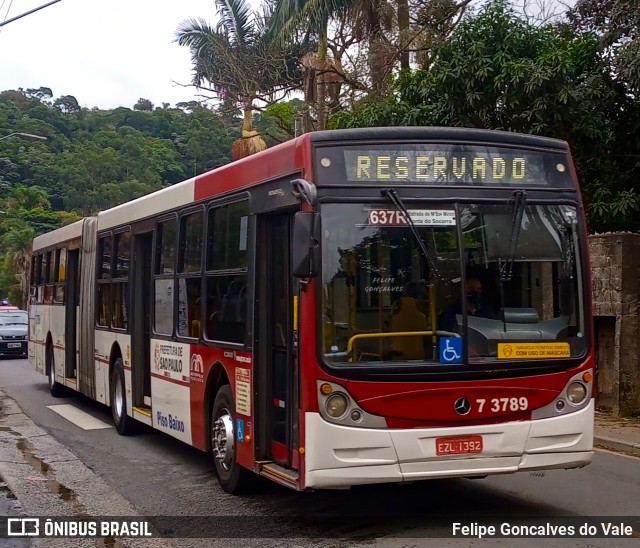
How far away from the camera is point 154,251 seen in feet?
35.7

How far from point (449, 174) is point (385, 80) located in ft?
49.3

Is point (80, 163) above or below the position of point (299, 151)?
above

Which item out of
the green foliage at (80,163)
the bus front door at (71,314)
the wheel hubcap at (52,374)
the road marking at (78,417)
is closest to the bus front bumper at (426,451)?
the road marking at (78,417)

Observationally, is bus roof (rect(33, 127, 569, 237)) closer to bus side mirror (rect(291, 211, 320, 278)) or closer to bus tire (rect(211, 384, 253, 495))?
bus side mirror (rect(291, 211, 320, 278))

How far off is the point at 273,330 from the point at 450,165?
1995 millimetres

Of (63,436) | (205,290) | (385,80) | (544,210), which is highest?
(385,80)

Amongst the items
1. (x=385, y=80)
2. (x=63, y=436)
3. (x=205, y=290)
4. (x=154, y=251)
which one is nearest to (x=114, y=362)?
(x=63, y=436)

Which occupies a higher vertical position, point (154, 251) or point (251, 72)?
point (251, 72)

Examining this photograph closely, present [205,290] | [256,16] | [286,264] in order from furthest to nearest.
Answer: [256,16] < [205,290] < [286,264]

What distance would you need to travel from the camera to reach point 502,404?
7.00 meters

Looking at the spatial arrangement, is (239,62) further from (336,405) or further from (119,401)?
(336,405)

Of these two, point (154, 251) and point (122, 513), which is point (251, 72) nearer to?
point (154, 251)

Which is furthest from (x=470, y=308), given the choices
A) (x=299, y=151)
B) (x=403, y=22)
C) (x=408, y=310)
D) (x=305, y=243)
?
(x=403, y=22)

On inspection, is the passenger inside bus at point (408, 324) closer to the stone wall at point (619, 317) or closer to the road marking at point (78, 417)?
the stone wall at point (619, 317)
